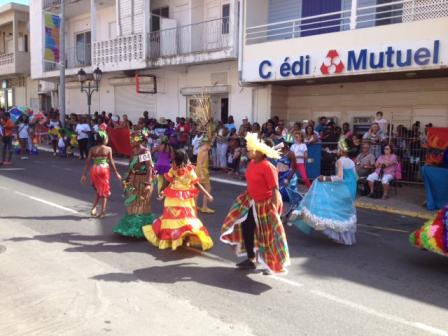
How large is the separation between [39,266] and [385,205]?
24.7 ft

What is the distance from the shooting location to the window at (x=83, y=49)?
2528cm

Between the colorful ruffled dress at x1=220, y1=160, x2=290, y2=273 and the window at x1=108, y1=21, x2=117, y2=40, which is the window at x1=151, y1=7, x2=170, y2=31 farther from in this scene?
the colorful ruffled dress at x1=220, y1=160, x2=290, y2=273

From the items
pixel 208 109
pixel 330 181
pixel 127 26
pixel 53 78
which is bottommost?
pixel 330 181

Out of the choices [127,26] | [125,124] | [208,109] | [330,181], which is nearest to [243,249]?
[330,181]

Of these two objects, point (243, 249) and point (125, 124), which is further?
point (125, 124)

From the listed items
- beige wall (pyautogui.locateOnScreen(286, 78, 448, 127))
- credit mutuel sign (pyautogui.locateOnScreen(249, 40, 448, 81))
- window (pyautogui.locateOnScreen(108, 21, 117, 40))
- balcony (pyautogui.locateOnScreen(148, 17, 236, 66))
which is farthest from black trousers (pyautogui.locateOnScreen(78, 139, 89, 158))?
beige wall (pyautogui.locateOnScreen(286, 78, 448, 127))

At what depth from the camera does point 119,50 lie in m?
21.4

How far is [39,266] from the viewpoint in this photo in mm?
5547

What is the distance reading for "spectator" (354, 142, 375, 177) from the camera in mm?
11555

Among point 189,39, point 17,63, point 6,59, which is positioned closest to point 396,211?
point 189,39

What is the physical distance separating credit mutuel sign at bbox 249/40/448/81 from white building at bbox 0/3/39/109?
2083 cm

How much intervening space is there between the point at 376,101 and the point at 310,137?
11.1ft

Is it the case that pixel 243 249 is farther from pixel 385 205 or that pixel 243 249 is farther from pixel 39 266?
pixel 385 205

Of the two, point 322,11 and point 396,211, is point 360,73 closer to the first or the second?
point 322,11
